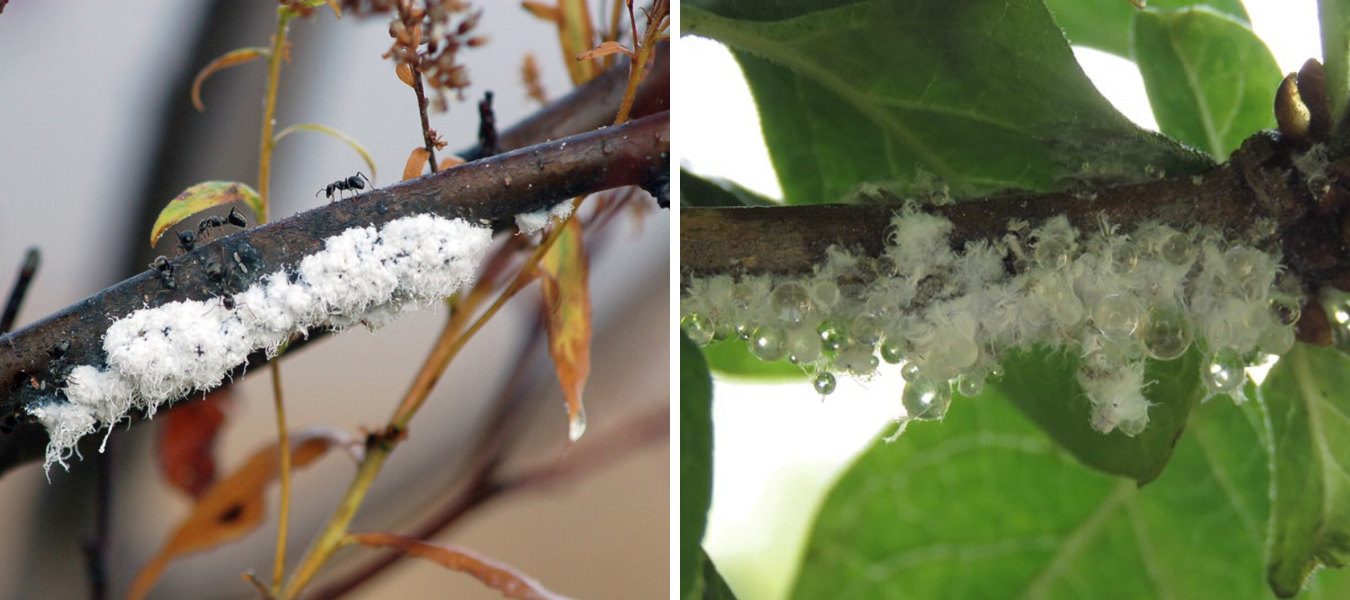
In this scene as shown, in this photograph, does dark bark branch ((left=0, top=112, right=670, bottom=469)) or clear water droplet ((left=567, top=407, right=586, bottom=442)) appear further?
clear water droplet ((left=567, top=407, right=586, bottom=442))

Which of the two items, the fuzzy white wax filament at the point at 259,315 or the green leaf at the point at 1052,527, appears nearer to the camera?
the fuzzy white wax filament at the point at 259,315

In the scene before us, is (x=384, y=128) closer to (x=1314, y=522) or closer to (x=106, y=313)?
(x=106, y=313)

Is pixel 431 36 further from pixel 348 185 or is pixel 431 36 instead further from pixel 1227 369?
pixel 1227 369

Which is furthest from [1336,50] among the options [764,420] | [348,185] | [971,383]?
[348,185]

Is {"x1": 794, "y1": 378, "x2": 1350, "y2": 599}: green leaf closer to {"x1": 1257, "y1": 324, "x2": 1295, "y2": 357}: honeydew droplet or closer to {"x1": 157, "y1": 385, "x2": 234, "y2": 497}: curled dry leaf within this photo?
{"x1": 1257, "y1": 324, "x2": 1295, "y2": 357}: honeydew droplet

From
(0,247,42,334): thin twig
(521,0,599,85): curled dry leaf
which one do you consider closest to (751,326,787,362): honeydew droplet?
(521,0,599,85): curled dry leaf

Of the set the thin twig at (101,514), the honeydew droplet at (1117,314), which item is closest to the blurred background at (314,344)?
the thin twig at (101,514)

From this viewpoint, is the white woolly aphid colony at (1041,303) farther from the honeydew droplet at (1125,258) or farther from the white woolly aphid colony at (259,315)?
the white woolly aphid colony at (259,315)
